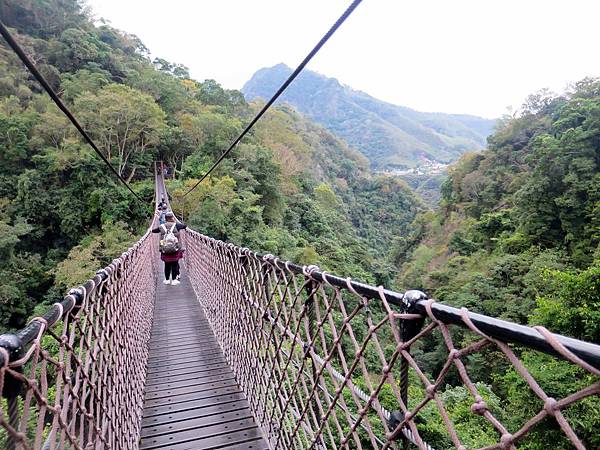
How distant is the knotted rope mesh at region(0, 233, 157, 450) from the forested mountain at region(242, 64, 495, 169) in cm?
6224

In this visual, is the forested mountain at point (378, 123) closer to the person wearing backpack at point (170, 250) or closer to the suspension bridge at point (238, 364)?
the person wearing backpack at point (170, 250)

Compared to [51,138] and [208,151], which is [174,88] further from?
[51,138]

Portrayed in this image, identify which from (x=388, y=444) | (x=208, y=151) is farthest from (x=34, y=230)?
(x=388, y=444)

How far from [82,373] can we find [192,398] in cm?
123

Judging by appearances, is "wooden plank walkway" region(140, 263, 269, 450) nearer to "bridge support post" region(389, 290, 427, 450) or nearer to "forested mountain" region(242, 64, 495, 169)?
"bridge support post" region(389, 290, 427, 450)

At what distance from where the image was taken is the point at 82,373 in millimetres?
1013

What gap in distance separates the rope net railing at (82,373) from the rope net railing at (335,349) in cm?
61

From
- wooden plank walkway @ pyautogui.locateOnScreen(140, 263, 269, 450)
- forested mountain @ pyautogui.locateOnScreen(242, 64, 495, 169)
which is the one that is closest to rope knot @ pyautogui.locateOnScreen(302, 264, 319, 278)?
wooden plank walkway @ pyautogui.locateOnScreen(140, 263, 269, 450)

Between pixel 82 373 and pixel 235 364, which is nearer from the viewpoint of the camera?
pixel 82 373

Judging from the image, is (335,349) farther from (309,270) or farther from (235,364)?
(235,364)

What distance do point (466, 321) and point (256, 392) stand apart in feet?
5.23

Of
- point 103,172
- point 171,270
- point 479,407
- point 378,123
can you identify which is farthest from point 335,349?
point 378,123

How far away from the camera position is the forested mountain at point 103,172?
431 inches

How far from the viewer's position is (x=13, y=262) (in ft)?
33.4
